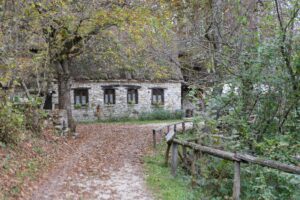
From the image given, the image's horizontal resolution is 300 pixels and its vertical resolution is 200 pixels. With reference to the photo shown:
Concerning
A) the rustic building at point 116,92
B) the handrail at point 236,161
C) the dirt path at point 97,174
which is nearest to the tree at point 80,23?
the dirt path at point 97,174

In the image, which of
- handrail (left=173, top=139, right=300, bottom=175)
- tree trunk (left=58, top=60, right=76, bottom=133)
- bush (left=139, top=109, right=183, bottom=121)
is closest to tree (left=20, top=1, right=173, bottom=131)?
tree trunk (left=58, top=60, right=76, bottom=133)

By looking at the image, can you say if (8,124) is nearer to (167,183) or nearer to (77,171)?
(77,171)

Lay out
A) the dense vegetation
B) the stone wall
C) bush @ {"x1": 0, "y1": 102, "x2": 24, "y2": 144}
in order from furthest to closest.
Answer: the stone wall → bush @ {"x1": 0, "y1": 102, "x2": 24, "y2": 144} → the dense vegetation

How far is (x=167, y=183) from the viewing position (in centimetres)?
651

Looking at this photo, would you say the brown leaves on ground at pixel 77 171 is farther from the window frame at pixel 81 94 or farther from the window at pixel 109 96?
the window at pixel 109 96

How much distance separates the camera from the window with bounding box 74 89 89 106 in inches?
881

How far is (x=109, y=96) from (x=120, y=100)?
0.81 meters

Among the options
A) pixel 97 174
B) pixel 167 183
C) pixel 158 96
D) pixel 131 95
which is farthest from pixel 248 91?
pixel 158 96

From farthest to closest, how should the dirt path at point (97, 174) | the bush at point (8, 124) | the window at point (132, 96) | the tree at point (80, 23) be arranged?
the window at point (132, 96), the tree at point (80, 23), the bush at point (8, 124), the dirt path at point (97, 174)

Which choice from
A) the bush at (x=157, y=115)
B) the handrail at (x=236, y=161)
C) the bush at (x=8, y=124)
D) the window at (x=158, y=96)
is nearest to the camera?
the handrail at (x=236, y=161)

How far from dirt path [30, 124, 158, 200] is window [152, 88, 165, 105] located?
1240 centimetres

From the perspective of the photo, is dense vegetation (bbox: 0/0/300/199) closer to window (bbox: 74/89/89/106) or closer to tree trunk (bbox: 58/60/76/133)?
tree trunk (bbox: 58/60/76/133)

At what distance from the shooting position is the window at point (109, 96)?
75.4 feet

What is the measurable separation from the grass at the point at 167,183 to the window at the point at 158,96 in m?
15.4
